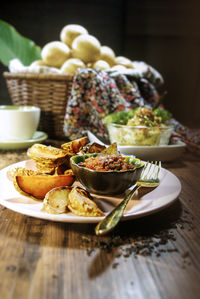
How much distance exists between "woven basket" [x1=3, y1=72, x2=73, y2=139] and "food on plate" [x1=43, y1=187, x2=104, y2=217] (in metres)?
1.06

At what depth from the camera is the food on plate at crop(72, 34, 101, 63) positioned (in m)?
1.88

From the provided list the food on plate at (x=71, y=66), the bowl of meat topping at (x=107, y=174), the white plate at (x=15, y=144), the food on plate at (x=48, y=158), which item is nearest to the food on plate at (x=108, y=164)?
the bowl of meat topping at (x=107, y=174)

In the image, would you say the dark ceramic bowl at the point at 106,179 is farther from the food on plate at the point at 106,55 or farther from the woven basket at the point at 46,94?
the food on plate at the point at 106,55

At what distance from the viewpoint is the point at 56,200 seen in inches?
28.3

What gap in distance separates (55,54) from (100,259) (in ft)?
4.99

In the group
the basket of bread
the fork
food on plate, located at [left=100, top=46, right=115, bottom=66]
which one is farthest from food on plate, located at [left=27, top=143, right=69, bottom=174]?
food on plate, located at [left=100, top=46, right=115, bottom=66]

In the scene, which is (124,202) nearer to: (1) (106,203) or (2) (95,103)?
(1) (106,203)

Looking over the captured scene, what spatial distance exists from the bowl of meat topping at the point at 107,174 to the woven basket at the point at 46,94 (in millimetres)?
941

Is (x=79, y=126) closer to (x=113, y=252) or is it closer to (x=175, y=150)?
(x=175, y=150)

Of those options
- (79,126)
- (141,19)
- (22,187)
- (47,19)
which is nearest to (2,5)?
(47,19)

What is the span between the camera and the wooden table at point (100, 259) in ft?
1.66

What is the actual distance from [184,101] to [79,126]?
1.92 metres

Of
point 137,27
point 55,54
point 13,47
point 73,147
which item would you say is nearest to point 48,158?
point 73,147

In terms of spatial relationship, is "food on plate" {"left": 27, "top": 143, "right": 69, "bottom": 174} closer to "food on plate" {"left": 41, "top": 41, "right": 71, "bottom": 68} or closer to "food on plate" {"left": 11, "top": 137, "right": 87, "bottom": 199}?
"food on plate" {"left": 11, "top": 137, "right": 87, "bottom": 199}
